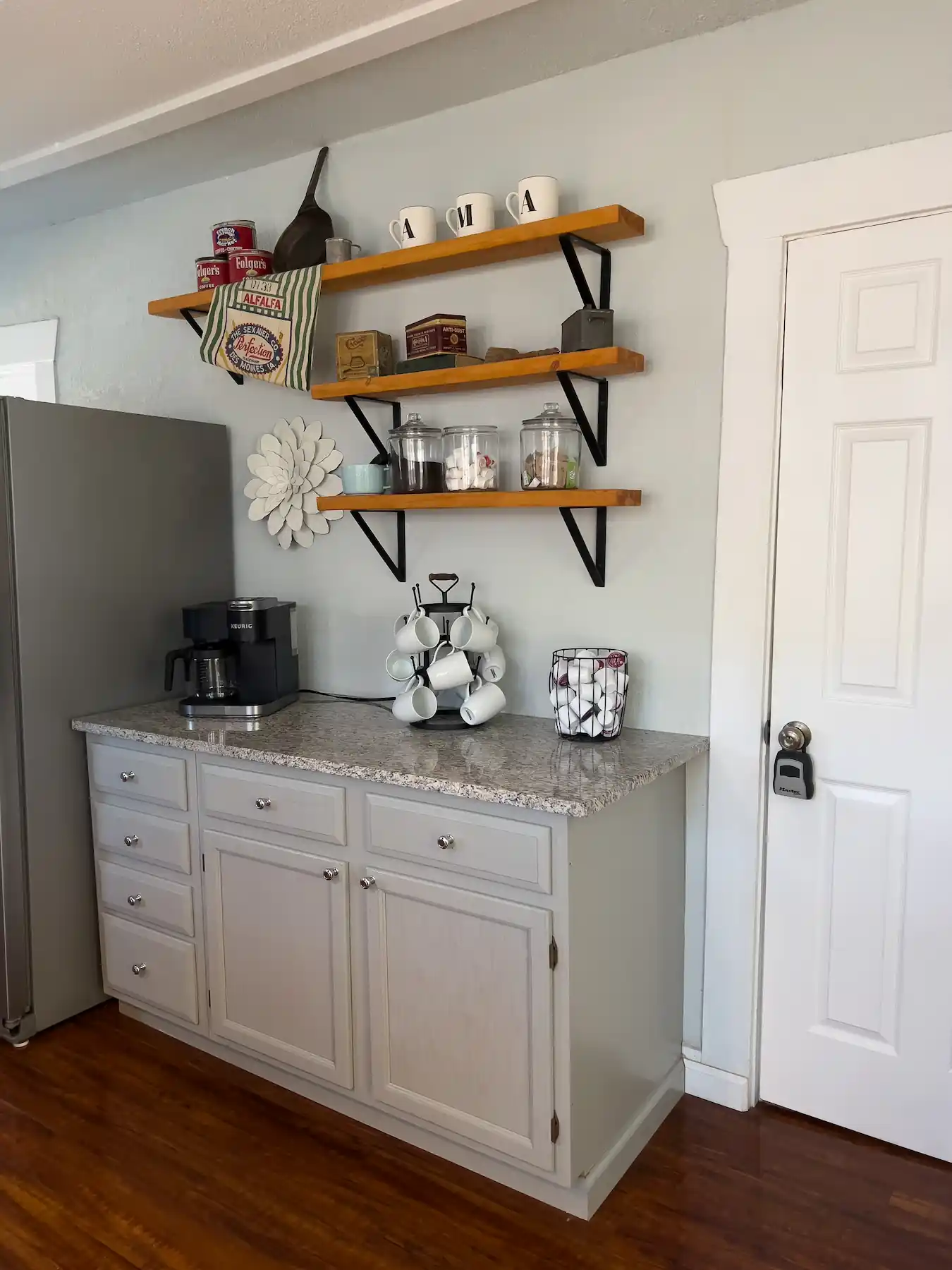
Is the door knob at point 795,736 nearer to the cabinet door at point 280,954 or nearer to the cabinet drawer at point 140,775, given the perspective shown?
the cabinet door at point 280,954

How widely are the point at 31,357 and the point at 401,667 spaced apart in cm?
224

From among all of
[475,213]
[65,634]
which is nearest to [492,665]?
[475,213]

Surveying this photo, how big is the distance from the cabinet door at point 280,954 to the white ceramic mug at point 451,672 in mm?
483

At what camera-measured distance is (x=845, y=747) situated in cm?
203

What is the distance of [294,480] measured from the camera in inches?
112

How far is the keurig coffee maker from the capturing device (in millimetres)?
2562

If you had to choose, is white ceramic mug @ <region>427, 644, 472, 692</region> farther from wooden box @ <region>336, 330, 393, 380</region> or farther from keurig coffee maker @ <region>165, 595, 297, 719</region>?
wooden box @ <region>336, 330, 393, 380</region>

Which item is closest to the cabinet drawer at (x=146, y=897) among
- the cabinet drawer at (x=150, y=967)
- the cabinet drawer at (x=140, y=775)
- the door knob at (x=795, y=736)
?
the cabinet drawer at (x=150, y=967)

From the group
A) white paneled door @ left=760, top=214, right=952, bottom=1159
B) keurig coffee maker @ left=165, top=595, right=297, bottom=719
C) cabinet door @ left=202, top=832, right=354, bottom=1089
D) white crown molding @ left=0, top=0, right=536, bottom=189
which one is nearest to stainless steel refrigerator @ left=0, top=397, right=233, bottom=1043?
keurig coffee maker @ left=165, top=595, right=297, bottom=719

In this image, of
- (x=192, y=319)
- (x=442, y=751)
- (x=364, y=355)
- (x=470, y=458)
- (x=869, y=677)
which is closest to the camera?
(x=869, y=677)

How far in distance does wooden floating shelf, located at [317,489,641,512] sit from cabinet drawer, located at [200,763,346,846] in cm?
73

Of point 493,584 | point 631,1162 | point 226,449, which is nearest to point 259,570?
point 226,449

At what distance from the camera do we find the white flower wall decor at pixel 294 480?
2.79 metres

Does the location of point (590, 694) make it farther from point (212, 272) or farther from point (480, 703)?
point (212, 272)
